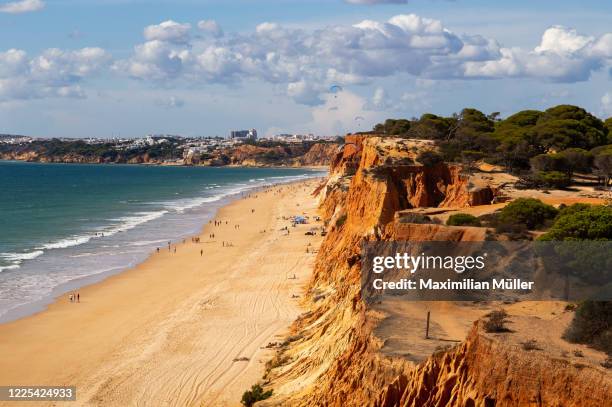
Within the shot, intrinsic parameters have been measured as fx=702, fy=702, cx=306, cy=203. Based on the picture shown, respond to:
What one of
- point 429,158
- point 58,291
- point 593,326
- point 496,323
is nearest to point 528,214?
point 593,326

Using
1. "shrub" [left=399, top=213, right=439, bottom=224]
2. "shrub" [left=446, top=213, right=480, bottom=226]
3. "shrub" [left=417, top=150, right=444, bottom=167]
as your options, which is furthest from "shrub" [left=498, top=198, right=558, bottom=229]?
"shrub" [left=417, top=150, right=444, bottom=167]

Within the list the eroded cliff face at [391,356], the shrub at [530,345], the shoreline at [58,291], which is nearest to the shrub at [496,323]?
the eroded cliff face at [391,356]

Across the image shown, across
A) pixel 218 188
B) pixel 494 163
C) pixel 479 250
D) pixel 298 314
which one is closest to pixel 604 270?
pixel 479 250

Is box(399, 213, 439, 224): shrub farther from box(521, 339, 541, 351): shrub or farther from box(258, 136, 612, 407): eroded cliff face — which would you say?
box(521, 339, 541, 351): shrub

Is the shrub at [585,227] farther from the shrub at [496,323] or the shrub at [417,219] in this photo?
the shrub at [496,323]

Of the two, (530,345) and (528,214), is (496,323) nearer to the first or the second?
(530,345)
